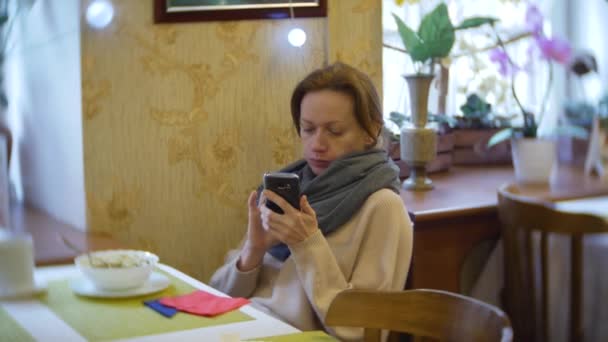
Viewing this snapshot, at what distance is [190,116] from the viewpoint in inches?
60.6

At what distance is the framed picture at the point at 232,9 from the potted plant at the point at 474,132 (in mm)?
809

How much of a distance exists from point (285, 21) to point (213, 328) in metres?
0.78

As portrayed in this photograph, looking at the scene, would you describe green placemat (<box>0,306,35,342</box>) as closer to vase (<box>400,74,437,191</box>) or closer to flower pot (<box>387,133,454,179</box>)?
vase (<box>400,74,437,191</box>)

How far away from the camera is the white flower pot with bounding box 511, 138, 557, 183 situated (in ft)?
5.52

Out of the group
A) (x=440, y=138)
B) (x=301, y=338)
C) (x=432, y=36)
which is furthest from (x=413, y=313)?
→ (x=440, y=138)

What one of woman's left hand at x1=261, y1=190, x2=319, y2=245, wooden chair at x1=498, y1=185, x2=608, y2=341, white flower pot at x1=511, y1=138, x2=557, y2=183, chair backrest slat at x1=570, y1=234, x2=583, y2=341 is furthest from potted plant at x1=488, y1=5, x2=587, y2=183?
woman's left hand at x1=261, y1=190, x2=319, y2=245

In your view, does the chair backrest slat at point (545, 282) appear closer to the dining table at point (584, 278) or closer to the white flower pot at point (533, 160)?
the dining table at point (584, 278)

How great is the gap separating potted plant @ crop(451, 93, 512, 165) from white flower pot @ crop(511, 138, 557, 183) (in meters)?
0.41

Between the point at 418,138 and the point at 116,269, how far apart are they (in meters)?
0.87

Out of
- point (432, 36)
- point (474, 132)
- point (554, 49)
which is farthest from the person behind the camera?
point (474, 132)

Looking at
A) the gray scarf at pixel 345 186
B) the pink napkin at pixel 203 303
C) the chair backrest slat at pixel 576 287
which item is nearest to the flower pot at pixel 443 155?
the chair backrest slat at pixel 576 287

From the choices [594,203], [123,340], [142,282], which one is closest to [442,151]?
[594,203]

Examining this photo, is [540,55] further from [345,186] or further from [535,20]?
[345,186]

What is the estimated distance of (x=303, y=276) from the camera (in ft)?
3.96
